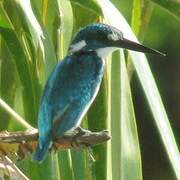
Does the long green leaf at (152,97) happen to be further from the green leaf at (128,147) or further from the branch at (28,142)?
the branch at (28,142)

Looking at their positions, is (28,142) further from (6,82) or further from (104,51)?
(6,82)

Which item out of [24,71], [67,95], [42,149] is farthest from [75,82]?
[24,71]

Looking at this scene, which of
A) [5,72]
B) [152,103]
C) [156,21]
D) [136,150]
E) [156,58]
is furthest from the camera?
[156,58]

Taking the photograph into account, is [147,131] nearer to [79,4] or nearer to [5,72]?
[5,72]

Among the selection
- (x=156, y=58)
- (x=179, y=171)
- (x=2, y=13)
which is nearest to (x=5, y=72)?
(x=2, y=13)

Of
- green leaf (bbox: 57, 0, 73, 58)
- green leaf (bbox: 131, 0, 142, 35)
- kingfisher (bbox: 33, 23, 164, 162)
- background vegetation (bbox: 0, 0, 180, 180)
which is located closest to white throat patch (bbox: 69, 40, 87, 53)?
kingfisher (bbox: 33, 23, 164, 162)
